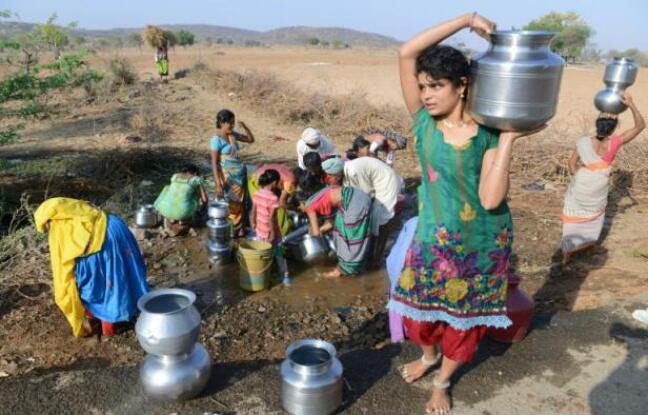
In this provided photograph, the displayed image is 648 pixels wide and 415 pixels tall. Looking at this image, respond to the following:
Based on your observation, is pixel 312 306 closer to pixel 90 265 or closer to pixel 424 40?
pixel 90 265

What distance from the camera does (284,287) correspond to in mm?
4809

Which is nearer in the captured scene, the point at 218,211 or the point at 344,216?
the point at 344,216

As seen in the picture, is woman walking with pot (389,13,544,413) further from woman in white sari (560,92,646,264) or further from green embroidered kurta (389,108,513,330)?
woman in white sari (560,92,646,264)

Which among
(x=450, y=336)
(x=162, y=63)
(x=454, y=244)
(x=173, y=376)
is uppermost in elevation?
(x=162, y=63)

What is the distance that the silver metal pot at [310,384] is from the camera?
258 centimetres

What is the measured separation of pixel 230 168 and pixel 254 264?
162cm

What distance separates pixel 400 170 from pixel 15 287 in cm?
596

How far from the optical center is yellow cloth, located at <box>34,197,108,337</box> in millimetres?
3443

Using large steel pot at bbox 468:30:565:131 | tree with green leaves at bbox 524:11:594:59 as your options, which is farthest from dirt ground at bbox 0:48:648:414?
tree with green leaves at bbox 524:11:594:59

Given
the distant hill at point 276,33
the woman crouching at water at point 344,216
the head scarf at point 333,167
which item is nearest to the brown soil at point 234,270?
the woman crouching at water at point 344,216

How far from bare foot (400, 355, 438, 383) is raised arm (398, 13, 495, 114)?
1550mm

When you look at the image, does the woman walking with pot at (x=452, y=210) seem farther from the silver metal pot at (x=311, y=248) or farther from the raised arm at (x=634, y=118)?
the raised arm at (x=634, y=118)

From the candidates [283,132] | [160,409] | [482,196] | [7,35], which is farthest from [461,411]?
[283,132]

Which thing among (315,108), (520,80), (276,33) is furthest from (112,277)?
(276,33)
